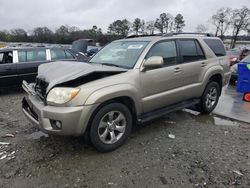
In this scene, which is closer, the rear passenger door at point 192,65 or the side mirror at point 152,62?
the side mirror at point 152,62

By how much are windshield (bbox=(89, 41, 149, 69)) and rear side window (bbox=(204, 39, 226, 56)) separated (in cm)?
202

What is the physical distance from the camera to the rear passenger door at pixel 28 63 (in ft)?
25.2

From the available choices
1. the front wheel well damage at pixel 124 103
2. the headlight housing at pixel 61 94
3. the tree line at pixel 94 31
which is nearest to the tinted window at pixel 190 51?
the front wheel well damage at pixel 124 103

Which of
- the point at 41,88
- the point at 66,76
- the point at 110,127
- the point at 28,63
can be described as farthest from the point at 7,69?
the point at 110,127

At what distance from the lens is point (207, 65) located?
17.3 feet

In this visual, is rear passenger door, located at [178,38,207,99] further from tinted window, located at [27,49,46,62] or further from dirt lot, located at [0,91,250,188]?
tinted window, located at [27,49,46,62]

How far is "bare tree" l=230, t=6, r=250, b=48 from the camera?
1645 inches

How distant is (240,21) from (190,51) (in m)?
44.2

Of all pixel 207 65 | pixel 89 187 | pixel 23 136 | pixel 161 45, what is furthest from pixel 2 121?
pixel 207 65

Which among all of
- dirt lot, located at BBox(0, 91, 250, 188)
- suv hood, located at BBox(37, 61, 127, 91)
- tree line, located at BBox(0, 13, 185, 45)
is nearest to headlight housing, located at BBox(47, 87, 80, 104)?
suv hood, located at BBox(37, 61, 127, 91)

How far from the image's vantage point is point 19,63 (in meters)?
7.66

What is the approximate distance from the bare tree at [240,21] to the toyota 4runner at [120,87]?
139ft

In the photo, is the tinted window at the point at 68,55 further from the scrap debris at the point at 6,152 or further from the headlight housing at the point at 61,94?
the headlight housing at the point at 61,94

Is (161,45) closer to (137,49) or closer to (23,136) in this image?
(137,49)
